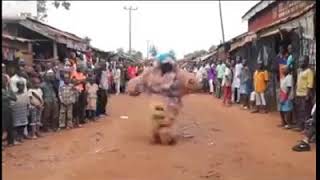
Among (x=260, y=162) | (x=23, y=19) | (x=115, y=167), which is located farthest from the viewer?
(x=23, y=19)

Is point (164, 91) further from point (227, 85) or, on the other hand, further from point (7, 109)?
point (227, 85)

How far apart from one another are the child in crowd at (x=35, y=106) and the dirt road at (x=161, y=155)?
28cm

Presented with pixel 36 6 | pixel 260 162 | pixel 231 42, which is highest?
pixel 36 6

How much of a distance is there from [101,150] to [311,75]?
4496 millimetres

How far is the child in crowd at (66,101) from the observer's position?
43.6ft

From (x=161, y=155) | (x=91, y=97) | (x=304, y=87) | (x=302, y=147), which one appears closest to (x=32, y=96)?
(x=91, y=97)

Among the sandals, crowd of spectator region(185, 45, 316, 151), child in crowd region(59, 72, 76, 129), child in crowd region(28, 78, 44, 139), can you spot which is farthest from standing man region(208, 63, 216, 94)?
the sandals

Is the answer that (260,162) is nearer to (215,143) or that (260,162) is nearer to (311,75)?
(215,143)

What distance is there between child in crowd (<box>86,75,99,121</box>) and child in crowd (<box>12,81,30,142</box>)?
355 cm

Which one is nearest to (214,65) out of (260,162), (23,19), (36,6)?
(23,19)

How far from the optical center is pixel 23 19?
722 inches

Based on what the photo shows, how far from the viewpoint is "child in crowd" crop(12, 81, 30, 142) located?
11.2 metres

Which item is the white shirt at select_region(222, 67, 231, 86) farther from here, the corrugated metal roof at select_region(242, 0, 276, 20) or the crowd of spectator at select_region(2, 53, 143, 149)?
the corrugated metal roof at select_region(242, 0, 276, 20)

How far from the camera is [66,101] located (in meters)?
13.3
